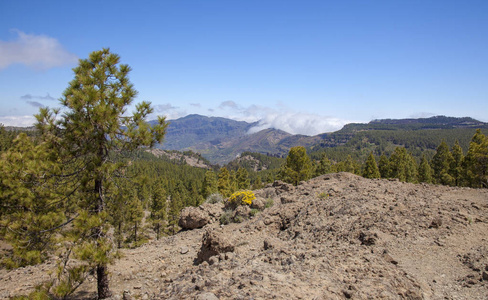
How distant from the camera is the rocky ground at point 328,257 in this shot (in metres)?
5.89

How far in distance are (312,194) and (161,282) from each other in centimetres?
1130

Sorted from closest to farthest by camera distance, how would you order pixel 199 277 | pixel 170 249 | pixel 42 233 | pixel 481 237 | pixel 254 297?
pixel 254 297 < pixel 199 277 < pixel 42 233 < pixel 481 237 < pixel 170 249

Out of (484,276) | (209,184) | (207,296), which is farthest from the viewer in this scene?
(209,184)

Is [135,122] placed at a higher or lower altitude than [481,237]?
higher

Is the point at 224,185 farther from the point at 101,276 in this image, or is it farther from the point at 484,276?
the point at 484,276

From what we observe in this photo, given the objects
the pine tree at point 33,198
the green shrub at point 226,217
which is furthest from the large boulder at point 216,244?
the green shrub at point 226,217

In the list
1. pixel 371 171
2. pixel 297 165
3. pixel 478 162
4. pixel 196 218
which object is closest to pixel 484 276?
pixel 196 218

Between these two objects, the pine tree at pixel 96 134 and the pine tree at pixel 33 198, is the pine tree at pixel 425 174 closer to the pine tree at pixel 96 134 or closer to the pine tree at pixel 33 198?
the pine tree at pixel 96 134

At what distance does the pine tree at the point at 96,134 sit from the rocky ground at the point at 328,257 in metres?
2.25

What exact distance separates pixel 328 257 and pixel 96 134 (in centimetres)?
840

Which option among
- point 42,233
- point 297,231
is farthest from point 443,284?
point 42,233

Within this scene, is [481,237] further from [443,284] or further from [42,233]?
[42,233]

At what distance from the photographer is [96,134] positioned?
8.06m

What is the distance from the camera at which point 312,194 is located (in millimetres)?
17188
